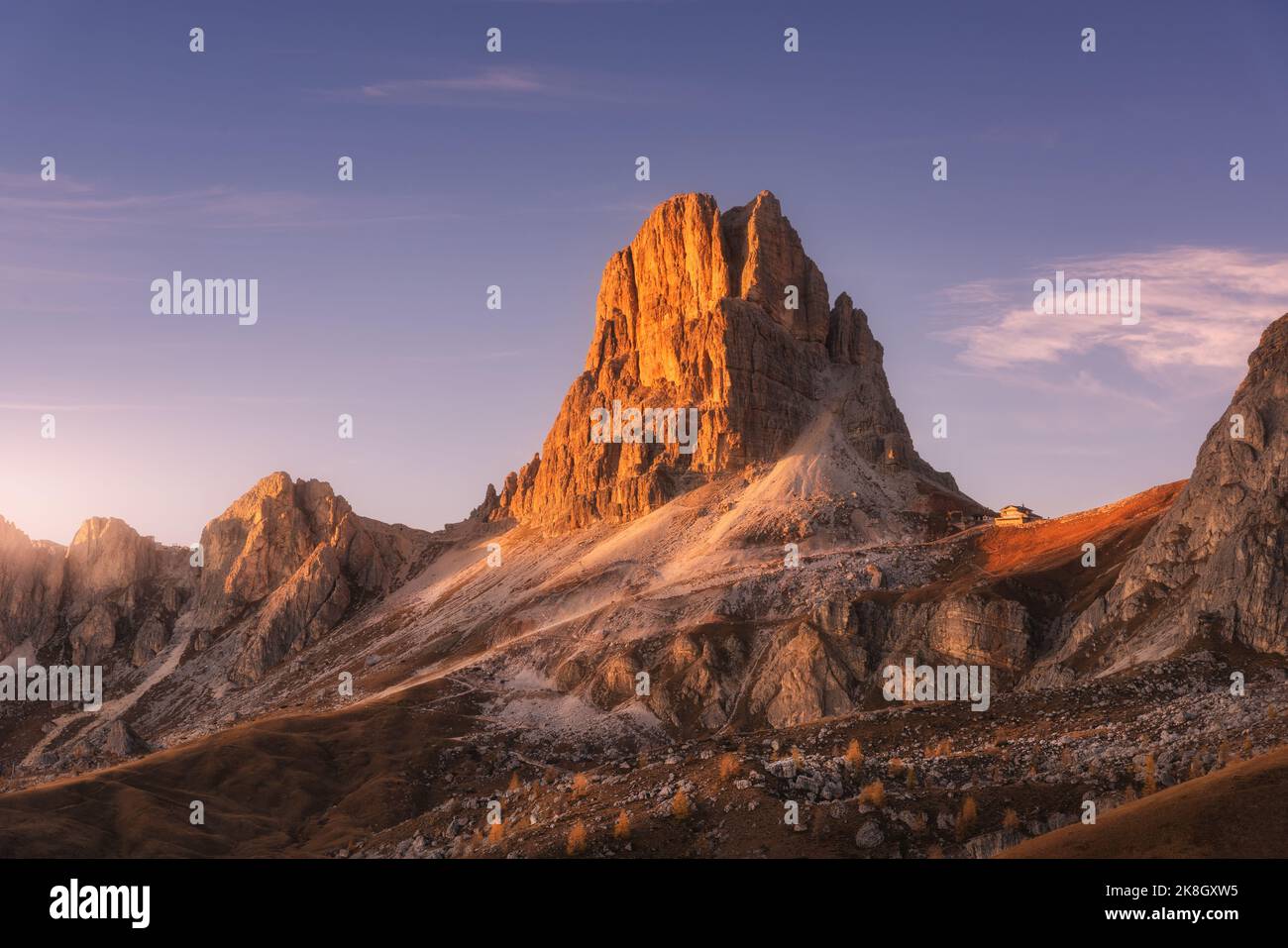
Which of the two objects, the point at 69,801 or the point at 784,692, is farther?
the point at 784,692

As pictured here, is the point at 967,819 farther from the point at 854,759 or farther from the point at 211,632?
the point at 211,632

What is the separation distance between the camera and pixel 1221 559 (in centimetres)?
7994

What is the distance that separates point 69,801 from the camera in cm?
8000

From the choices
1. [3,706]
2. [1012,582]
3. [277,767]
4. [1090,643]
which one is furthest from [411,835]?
[3,706]

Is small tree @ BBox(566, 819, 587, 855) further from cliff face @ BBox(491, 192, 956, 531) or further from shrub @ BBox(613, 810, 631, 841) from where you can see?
cliff face @ BBox(491, 192, 956, 531)

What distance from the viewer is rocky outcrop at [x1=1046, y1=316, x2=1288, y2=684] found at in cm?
7525

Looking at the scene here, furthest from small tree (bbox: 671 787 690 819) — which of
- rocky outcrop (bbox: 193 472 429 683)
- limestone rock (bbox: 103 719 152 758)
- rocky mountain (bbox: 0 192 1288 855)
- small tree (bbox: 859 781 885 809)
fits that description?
rocky outcrop (bbox: 193 472 429 683)

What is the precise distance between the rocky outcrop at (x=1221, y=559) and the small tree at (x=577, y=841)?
45892mm

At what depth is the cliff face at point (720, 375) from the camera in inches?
6732

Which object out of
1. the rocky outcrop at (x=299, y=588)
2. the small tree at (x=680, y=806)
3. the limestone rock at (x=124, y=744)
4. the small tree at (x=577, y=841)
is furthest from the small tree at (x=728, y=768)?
the rocky outcrop at (x=299, y=588)

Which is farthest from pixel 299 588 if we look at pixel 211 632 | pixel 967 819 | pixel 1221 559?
pixel 967 819

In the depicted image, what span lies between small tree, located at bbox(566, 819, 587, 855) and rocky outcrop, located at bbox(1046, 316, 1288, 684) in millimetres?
45892

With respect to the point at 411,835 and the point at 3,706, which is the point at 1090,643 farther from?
the point at 3,706
